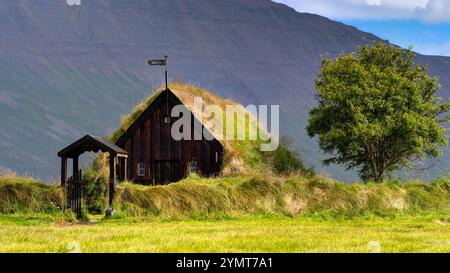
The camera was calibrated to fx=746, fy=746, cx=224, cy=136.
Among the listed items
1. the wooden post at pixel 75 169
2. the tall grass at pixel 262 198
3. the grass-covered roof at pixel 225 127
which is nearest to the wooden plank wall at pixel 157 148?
the grass-covered roof at pixel 225 127

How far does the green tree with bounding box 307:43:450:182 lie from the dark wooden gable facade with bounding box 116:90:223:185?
10.2m

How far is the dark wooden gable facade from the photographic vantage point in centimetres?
5178

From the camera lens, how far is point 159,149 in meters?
53.1

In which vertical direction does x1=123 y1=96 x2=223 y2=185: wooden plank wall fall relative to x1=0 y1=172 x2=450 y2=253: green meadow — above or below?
above

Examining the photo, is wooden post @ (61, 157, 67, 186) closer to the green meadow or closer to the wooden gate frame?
the wooden gate frame

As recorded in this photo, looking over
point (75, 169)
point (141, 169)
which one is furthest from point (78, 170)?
point (141, 169)

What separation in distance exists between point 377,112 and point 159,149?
16.0 m

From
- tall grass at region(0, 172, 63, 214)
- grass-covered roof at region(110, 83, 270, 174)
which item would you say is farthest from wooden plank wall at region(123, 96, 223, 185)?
tall grass at region(0, 172, 63, 214)

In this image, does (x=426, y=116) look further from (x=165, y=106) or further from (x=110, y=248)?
(x=110, y=248)

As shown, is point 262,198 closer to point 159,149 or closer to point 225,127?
point 225,127
